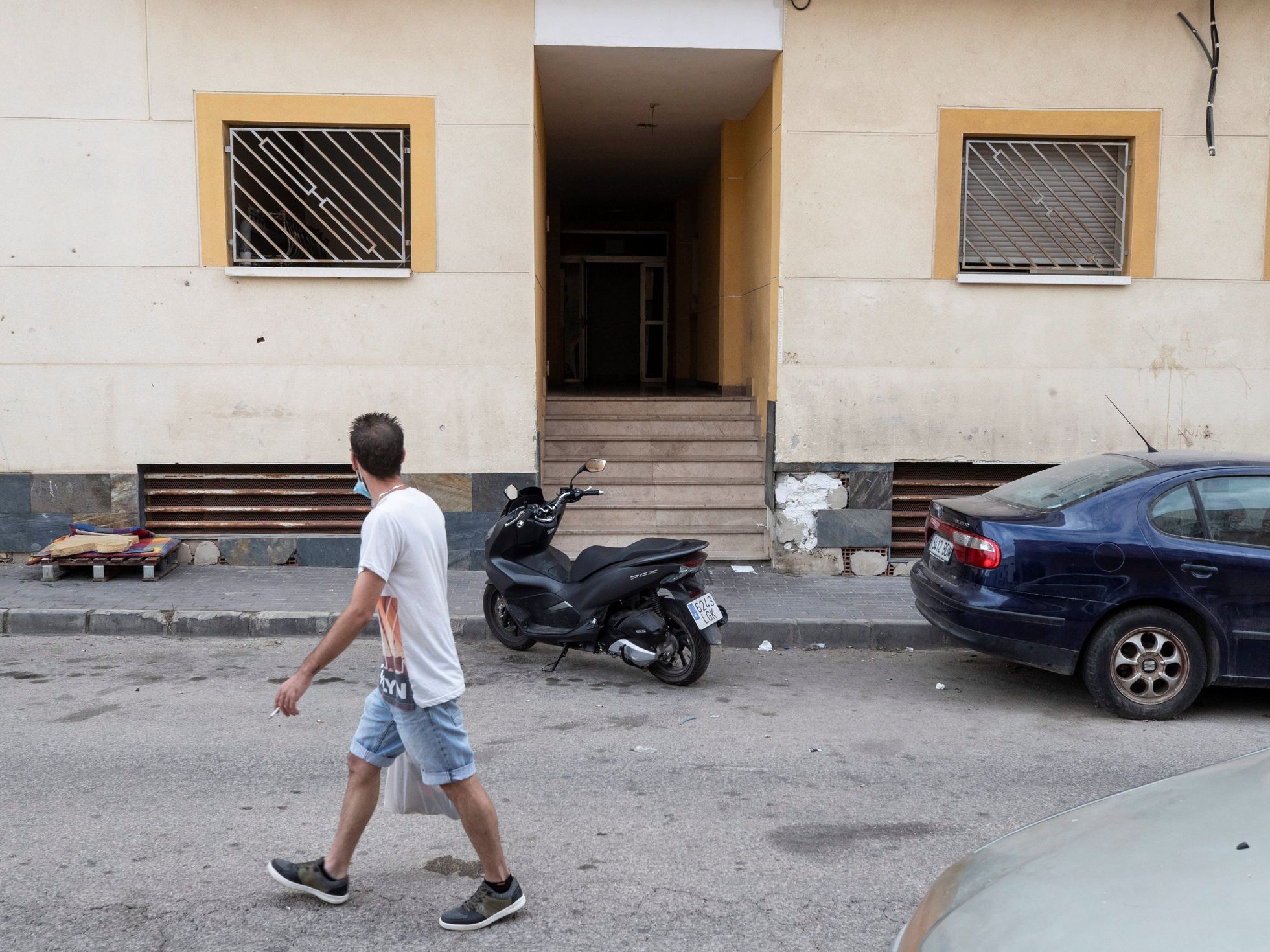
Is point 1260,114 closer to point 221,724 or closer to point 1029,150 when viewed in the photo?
point 1029,150

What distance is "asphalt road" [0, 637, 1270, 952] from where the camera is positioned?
11.6 ft

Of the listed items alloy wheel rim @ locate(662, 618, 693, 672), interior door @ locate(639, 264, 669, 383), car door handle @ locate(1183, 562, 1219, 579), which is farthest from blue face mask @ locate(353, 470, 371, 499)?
interior door @ locate(639, 264, 669, 383)

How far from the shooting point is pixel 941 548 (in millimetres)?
6496

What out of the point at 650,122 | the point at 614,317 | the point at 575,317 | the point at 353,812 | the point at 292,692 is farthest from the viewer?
the point at 614,317

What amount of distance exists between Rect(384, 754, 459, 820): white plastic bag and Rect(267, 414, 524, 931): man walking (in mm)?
52

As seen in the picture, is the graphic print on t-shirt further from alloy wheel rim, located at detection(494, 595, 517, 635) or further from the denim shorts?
alloy wheel rim, located at detection(494, 595, 517, 635)

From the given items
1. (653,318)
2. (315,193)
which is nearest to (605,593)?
(315,193)

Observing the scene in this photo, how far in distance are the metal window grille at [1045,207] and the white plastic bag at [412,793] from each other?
25.1 feet

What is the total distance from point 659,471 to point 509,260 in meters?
2.51

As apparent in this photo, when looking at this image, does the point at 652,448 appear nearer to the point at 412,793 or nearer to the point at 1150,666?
the point at 1150,666

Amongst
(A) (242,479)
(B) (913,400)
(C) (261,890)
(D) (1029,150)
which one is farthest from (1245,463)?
(A) (242,479)

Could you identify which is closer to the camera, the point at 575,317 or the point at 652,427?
the point at 652,427

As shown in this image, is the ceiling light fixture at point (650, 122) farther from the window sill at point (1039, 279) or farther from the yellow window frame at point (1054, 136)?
the window sill at point (1039, 279)

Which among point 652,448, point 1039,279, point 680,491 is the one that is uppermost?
point 1039,279
